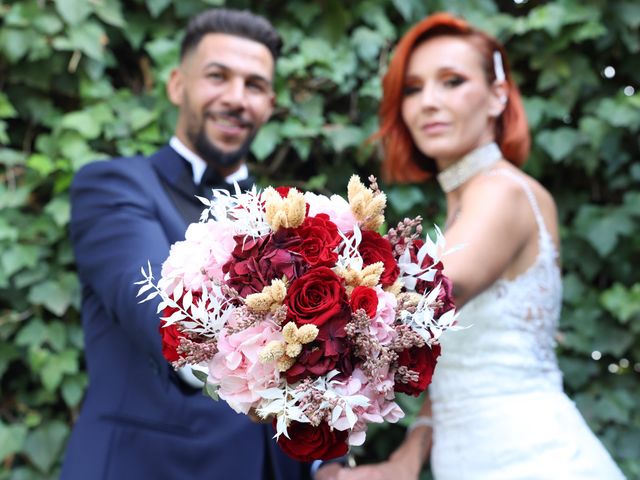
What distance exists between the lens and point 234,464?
1958 mm

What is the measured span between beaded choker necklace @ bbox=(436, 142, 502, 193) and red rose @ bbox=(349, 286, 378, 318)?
1.18 meters

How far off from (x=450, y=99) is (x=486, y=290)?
0.58 m

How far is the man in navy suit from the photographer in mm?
1854

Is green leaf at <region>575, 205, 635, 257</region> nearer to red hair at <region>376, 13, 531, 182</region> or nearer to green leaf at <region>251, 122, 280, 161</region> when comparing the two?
red hair at <region>376, 13, 531, 182</region>

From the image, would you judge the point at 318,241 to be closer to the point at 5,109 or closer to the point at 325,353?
the point at 325,353

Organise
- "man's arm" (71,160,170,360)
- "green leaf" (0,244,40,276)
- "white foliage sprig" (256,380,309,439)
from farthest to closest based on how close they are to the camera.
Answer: "green leaf" (0,244,40,276) → "man's arm" (71,160,170,360) → "white foliage sprig" (256,380,309,439)

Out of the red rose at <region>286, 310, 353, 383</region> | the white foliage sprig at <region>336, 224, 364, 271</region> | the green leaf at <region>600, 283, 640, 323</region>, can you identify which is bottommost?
the green leaf at <region>600, 283, 640, 323</region>

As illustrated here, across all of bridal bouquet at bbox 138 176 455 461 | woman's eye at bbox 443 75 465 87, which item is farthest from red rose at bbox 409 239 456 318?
woman's eye at bbox 443 75 465 87

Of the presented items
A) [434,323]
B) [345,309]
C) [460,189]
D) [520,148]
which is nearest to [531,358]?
[460,189]

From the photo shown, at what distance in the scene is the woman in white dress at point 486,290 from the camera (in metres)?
1.84

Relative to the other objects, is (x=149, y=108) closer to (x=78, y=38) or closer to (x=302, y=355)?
(x=78, y=38)

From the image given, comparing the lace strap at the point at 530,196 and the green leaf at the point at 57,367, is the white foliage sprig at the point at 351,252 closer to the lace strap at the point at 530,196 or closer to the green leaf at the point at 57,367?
the lace strap at the point at 530,196

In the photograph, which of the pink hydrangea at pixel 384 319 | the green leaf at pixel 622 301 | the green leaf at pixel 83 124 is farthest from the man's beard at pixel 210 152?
the green leaf at pixel 622 301

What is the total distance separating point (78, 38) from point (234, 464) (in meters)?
1.62
